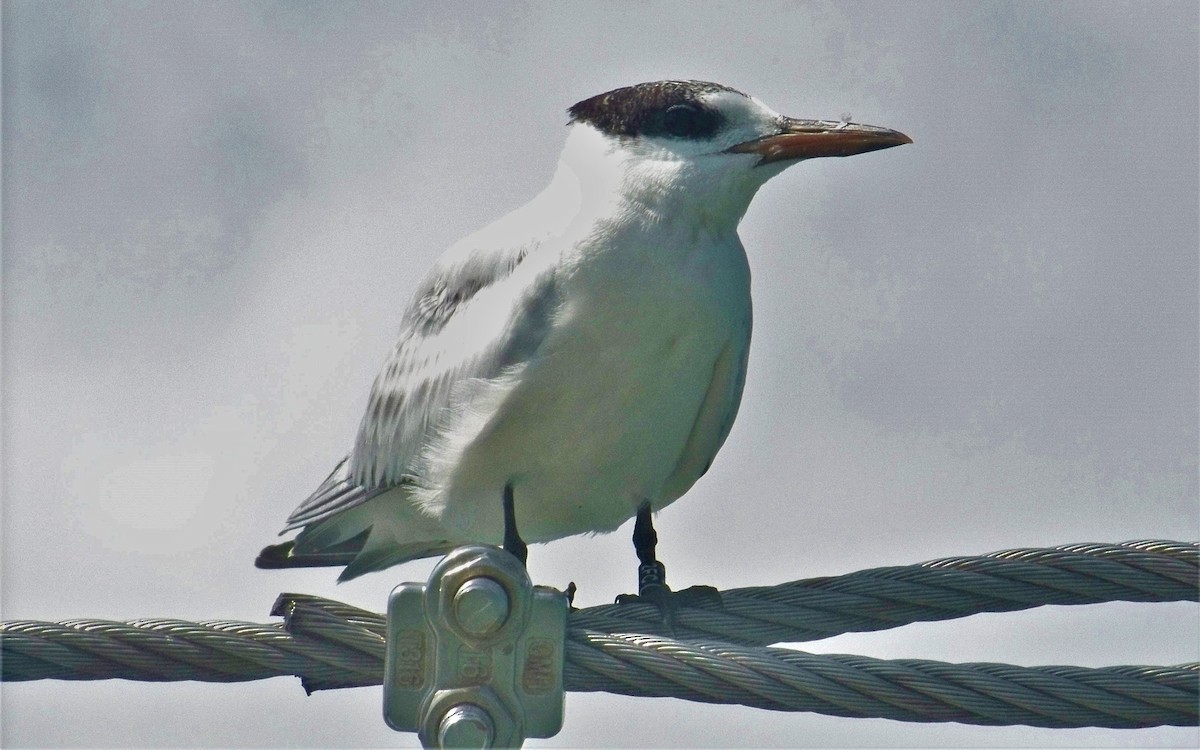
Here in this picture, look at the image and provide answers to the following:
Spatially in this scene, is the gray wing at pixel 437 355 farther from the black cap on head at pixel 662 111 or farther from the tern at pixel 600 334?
the black cap on head at pixel 662 111

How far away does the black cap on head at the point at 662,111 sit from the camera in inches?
260

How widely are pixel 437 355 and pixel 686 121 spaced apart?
131 centimetres

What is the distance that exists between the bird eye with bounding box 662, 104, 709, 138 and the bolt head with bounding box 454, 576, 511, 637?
272cm

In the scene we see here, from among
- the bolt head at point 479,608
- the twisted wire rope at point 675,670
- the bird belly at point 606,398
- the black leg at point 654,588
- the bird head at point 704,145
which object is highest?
the bird head at point 704,145

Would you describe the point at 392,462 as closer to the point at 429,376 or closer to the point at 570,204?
the point at 429,376

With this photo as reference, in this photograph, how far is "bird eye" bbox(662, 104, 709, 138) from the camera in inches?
260

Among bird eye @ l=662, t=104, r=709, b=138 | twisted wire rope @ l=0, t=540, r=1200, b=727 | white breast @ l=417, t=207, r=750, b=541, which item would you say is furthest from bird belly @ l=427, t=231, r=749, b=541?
twisted wire rope @ l=0, t=540, r=1200, b=727

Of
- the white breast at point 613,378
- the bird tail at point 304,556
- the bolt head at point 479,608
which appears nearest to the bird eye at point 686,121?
the white breast at point 613,378

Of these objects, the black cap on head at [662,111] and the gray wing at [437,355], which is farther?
the black cap on head at [662,111]

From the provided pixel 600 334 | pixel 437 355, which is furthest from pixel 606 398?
pixel 437 355

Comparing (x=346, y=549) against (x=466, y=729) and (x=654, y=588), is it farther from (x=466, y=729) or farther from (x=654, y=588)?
(x=466, y=729)

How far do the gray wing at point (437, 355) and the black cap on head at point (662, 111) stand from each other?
26.9 inches

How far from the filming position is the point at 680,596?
20.0 feet

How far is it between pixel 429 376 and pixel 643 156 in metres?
1.19
